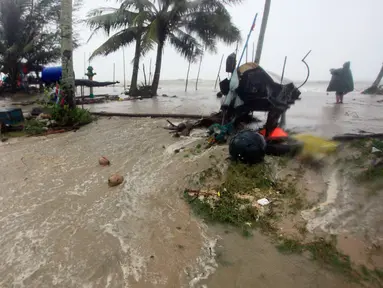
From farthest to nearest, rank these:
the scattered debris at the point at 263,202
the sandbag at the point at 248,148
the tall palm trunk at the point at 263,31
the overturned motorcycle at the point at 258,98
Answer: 1. the tall palm trunk at the point at 263,31
2. the overturned motorcycle at the point at 258,98
3. the sandbag at the point at 248,148
4. the scattered debris at the point at 263,202

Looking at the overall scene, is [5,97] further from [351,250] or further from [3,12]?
[351,250]

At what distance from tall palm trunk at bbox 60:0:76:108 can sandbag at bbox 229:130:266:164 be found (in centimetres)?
497

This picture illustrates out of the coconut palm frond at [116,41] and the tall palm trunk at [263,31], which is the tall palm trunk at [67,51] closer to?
the tall palm trunk at [263,31]

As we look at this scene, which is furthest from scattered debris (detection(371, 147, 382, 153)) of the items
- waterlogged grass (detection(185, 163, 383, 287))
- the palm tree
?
the palm tree

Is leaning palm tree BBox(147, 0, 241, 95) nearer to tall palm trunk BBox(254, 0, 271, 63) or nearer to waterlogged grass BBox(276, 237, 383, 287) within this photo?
tall palm trunk BBox(254, 0, 271, 63)

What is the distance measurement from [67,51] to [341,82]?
32.5 feet

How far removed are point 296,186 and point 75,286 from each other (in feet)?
8.78

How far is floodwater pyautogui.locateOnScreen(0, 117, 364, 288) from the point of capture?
78.6 inches

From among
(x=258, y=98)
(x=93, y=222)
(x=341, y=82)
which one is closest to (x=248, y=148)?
(x=258, y=98)

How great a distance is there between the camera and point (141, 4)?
43.3 feet

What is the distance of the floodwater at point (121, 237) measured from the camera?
6.55 ft

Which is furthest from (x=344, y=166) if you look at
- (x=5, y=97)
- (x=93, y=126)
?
(x=5, y=97)

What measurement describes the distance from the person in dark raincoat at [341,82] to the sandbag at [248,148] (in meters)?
8.28

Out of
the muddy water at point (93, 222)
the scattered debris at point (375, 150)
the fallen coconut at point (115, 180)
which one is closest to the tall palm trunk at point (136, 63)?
the muddy water at point (93, 222)
